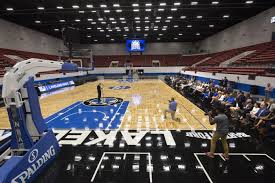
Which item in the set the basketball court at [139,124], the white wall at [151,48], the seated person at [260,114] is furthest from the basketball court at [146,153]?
the white wall at [151,48]

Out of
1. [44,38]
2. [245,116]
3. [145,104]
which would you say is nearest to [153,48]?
[44,38]

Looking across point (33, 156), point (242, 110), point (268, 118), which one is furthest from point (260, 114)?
point (33, 156)

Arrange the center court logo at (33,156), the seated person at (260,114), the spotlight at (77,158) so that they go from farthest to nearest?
the seated person at (260,114) → the spotlight at (77,158) → the center court logo at (33,156)

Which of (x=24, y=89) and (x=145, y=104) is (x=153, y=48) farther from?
(x=24, y=89)

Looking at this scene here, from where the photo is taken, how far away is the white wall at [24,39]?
2234cm

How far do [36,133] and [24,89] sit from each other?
4.62ft

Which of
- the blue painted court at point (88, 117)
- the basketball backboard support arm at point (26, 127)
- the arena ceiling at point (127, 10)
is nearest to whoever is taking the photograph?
the basketball backboard support arm at point (26, 127)

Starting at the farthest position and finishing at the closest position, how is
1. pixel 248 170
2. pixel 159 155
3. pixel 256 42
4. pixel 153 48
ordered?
pixel 153 48, pixel 256 42, pixel 159 155, pixel 248 170

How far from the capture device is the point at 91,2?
15320 mm

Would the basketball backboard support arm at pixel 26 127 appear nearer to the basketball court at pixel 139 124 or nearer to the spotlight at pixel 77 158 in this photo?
the basketball court at pixel 139 124

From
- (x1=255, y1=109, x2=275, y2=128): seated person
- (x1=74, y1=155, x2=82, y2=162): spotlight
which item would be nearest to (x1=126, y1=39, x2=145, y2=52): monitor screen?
(x1=255, y1=109, x2=275, y2=128): seated person

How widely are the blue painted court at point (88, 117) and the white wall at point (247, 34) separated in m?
17.4

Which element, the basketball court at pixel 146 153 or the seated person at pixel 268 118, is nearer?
the basketball court at pixel 146 153

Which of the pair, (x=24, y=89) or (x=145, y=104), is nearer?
(x=24, y=89)
